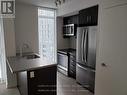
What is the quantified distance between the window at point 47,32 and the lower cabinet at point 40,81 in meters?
2.28

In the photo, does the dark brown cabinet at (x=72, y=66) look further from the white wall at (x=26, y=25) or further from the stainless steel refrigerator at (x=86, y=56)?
the white wall at (x=26, y=25)

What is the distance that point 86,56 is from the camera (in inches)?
127

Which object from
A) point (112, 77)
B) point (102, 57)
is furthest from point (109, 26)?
point (112, 77)

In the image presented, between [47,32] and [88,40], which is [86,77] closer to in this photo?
[88,40]

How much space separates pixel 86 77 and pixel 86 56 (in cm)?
64

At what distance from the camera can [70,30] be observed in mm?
4395

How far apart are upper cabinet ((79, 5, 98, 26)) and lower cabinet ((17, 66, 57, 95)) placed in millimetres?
1598

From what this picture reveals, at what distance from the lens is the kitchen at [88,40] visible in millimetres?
2357

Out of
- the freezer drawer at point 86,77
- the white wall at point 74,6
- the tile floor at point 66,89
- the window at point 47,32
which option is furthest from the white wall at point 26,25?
the freezer drawer at point 86,77

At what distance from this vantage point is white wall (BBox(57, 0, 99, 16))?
3029 mm

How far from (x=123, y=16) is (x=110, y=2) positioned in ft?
1.55

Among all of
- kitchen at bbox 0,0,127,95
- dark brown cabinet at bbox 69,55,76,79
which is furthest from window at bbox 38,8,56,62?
dark brown cabinet at bbox 69,55,76,79

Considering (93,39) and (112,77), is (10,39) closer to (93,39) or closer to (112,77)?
(93,39)

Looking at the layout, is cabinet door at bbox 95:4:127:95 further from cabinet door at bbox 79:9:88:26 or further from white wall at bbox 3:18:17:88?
white wall at bbox 3:18:17:88
